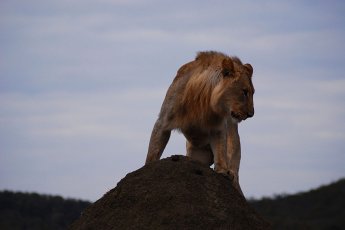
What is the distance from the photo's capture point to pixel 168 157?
37.8 feet

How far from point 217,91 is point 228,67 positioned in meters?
0.39

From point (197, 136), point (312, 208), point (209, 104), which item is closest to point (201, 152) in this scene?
point (197, 136)

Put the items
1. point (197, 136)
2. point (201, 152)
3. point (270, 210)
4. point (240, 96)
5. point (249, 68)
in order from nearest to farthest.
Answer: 1. point (240, 96)
2. point (249, 68)
3. point (197, 136)
4. point (201, 152)
5. point (270, 210)

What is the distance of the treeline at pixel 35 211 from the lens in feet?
190

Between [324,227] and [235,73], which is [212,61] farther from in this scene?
[324,227]

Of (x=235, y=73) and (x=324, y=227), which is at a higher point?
(x=324, y=227)

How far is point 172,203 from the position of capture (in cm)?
1055

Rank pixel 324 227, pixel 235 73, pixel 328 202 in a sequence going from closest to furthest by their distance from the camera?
1. pixel 235 73
2. pixel 324 227
3. pixel 328 202

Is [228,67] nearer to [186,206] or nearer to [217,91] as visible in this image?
[217,91]

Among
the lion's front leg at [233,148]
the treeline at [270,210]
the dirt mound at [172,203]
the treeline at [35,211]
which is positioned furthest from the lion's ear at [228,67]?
the treeline at [35,211]

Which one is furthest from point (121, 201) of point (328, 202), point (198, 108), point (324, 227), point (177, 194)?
point (328, 202)

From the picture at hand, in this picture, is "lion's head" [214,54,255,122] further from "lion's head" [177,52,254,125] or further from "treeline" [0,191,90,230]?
"treeline" [0,191,90,230]

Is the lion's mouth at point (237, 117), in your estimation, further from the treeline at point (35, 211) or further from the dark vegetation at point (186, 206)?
the treeline at point (35, 211)

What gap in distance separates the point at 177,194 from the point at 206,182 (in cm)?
52
